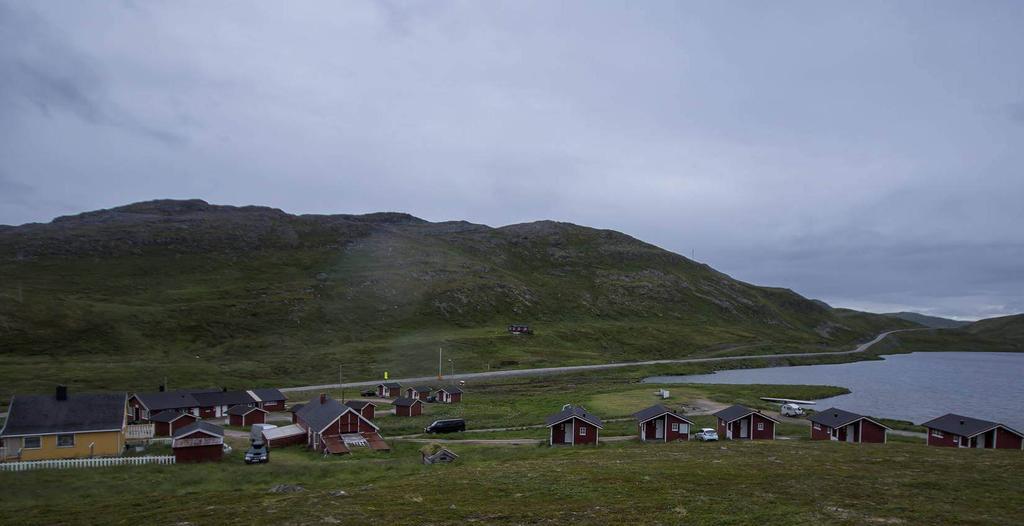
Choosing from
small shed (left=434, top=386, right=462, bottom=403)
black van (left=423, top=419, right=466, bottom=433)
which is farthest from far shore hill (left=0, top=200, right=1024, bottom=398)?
Result: black van (left=423, top=419, right=466, bottom=433)

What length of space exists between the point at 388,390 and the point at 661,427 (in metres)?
48.4

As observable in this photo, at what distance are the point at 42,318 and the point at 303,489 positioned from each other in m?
123

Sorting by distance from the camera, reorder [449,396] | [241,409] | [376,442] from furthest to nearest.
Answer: [449,396]
[241,409]
[376,442]

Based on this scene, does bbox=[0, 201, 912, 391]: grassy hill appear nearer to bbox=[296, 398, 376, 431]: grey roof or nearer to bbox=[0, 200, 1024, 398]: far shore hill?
bbox=[0, 200, 1024, 398]: far shore hill

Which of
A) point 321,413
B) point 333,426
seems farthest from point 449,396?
point 333,426

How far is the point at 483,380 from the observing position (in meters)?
102

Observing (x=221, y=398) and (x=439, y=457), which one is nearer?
(x=439, y=457)

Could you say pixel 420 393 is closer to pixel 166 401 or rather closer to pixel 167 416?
pixel 166 401

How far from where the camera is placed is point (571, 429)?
48906 millimetres

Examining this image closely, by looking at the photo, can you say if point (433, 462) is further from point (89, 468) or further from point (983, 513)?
point (983, 513)

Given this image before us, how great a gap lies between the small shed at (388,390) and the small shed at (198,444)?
143ft

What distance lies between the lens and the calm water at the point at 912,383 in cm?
8250

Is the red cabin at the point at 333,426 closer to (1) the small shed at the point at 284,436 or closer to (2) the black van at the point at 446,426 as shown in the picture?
(1) the small shed at the point at 284,436

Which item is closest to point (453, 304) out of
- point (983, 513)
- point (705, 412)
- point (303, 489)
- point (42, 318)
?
point (42, 318)
